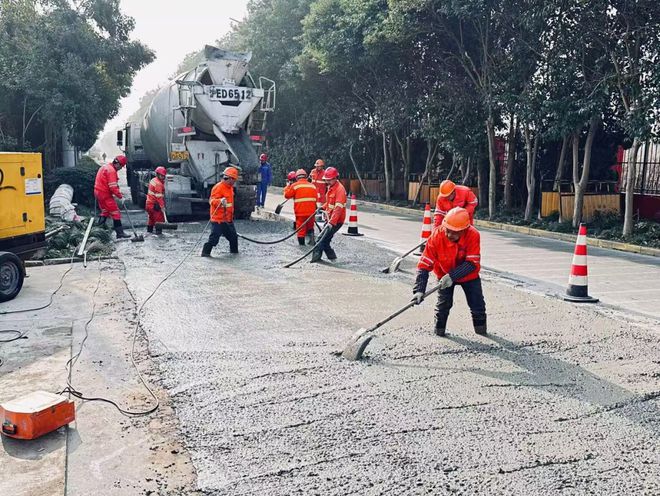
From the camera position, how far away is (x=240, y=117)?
15398mm

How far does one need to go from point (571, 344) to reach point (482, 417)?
2.06 meters

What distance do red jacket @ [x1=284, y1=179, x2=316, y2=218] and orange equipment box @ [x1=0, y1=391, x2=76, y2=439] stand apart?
24.8ft

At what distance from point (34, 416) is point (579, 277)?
617cm

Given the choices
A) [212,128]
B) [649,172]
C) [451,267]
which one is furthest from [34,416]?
[649,172]

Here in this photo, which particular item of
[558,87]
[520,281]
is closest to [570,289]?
[520,281]

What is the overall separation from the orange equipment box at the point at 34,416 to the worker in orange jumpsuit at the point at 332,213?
6.60m

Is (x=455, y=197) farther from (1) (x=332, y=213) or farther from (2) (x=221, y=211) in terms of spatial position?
(2) (x=221, y=211)

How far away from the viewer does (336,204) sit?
10594mm

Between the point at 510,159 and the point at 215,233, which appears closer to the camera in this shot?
the point at 215,233

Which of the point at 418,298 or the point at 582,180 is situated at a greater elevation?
the point at 582,180

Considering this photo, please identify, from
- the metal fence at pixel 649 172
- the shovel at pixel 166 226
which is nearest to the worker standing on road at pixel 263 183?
the shovel at pixel 166 226

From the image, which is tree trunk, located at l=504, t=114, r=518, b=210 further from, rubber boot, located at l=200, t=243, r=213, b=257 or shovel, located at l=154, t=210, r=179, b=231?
rubber boot, located at l=200, t=243, r=213, b=257

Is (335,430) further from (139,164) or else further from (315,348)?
(139,164)

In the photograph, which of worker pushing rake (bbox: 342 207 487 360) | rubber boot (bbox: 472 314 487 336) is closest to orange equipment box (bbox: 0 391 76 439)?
worker pushing rake (bbox: 342 207 487 360)
